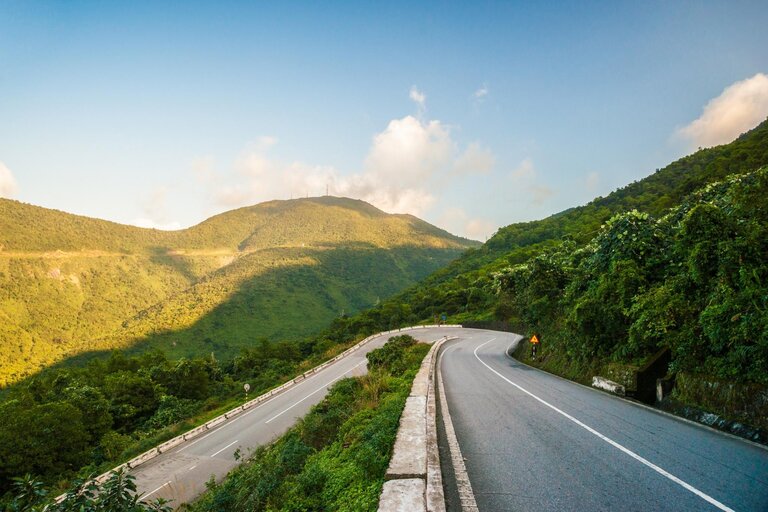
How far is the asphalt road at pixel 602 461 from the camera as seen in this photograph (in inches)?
167

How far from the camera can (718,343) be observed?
7.70 m

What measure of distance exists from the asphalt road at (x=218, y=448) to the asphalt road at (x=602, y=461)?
9.21 meters

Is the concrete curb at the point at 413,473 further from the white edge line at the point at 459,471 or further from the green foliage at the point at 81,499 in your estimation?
the green foliage at the point at 81,499

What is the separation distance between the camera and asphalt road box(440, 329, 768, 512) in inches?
167

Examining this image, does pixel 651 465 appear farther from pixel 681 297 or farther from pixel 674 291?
pixel 674 291

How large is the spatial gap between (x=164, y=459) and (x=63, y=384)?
28.0 m

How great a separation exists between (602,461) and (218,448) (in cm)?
2170

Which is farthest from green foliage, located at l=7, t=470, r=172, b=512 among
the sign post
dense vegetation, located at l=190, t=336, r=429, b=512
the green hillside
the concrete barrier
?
the sign post

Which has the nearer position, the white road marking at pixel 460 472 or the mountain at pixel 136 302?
the white road marking at pixel 460 472

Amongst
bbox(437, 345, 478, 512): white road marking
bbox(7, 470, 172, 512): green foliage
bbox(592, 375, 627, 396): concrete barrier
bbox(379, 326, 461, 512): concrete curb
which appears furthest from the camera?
bbox(592, 375, 627, 396): concrete barrier

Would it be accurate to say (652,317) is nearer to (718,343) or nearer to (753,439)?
(718,343)

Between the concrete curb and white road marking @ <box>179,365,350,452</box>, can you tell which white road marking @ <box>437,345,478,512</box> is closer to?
the concrete curb

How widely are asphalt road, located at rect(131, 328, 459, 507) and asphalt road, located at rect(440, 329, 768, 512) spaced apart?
921 cm

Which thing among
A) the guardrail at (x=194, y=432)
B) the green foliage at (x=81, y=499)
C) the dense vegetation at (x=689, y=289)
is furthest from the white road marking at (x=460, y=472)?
the guardrail at (x=194, y=432)
